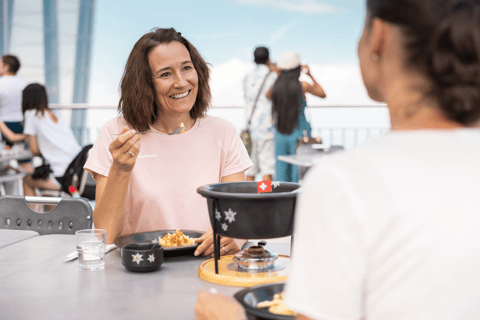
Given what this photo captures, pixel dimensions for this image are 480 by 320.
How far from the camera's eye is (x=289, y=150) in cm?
435

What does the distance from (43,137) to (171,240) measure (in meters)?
3.12

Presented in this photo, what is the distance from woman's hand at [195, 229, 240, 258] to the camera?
1.36 m

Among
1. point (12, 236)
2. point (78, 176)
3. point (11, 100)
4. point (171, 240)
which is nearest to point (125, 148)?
point (171, 240)

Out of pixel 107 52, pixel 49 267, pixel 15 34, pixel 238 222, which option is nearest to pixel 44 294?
pixel 49 267

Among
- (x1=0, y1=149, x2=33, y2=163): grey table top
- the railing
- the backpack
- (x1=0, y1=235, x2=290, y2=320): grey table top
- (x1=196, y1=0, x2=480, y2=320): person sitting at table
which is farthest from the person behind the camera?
the railing

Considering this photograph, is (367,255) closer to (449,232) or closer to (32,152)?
(449,232)

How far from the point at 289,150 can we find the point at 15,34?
6760 mm

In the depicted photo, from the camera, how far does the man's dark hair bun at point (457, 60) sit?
1.66 feet

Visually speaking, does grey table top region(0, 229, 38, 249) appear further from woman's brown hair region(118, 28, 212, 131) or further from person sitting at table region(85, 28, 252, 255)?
woman's brown hair region(118, 28, 212, 131)

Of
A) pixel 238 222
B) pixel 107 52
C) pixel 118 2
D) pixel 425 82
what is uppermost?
pixel 118 2

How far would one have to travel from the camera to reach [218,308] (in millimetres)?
750

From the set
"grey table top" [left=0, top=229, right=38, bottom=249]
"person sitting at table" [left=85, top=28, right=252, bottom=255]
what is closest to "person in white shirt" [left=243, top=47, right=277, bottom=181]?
"person sitting at table" [left=85, top=28, right=252, bottom=255]

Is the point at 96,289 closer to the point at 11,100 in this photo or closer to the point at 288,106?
the point at 288,106

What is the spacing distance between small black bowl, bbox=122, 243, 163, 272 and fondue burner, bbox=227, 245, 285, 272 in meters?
0.19
